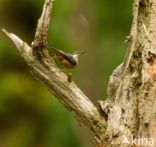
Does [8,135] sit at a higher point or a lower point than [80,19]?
lower

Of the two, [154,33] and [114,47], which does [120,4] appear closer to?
[114,47]

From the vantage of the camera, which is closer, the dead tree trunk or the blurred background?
the dead tree trunk

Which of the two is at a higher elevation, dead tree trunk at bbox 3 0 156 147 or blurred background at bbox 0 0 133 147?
blurred background at bbox 0 0 133 147

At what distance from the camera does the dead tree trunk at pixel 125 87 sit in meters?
5.36

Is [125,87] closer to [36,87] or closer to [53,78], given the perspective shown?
[53,78]

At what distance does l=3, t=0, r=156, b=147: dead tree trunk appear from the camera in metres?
5.36

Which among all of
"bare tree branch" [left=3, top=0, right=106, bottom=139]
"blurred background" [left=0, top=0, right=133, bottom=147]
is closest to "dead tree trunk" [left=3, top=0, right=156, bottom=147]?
"bare tree branch" [left=3, top=0, right=106, bottom=139]

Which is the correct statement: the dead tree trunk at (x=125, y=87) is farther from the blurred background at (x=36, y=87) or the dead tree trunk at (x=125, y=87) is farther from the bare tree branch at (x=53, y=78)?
the blurred background at (x=36, y=87)

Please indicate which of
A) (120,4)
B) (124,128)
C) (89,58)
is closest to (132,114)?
(124,128)

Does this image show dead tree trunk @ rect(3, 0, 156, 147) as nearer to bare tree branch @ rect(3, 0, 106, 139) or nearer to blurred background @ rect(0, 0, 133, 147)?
bare tree branch @ rect(3, 0, 106, 139)

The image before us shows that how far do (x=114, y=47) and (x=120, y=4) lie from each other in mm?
790

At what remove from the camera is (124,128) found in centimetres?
541

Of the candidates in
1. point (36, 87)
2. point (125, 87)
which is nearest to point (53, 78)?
point (125, 87)

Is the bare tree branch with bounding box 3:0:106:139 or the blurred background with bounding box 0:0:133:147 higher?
the blurred background with bounding box 0:0:133:147
